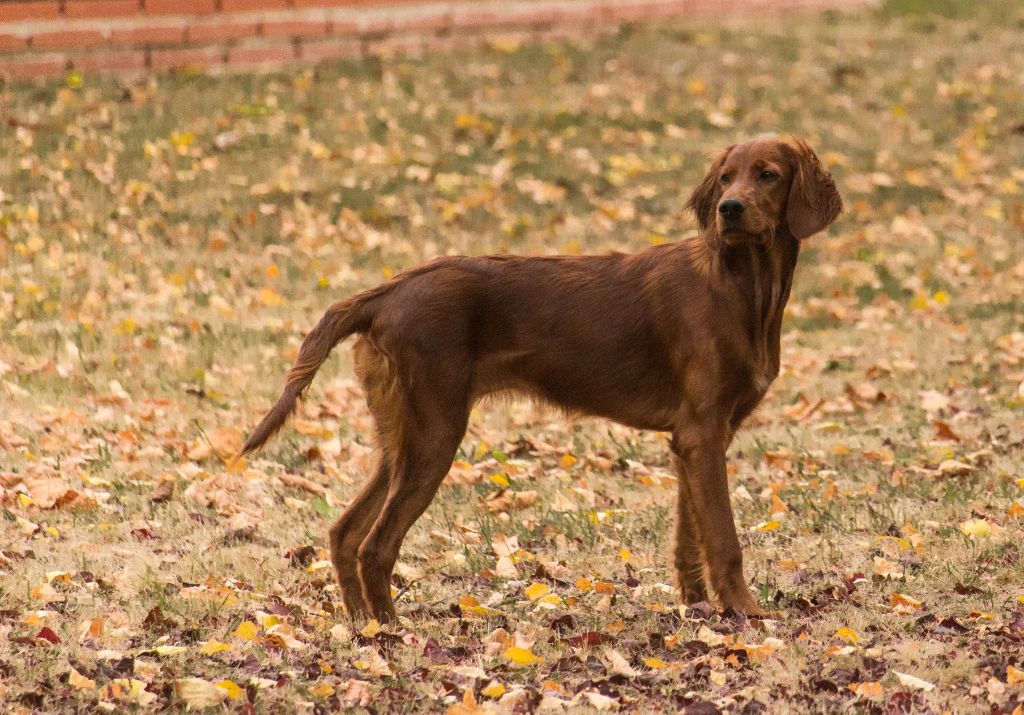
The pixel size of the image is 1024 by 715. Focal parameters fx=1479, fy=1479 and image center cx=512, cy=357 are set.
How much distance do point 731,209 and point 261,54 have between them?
9.43 metres

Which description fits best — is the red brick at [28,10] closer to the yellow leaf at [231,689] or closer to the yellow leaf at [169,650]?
the yellow leaf at [169,650]

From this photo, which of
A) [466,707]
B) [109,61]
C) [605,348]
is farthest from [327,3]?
[466,707]

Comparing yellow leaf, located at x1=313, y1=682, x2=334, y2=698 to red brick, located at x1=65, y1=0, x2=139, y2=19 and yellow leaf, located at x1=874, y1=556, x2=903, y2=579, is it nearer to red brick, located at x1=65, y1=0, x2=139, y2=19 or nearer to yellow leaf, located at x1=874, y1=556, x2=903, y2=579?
yellow leaf, located at x1=874, y1=556, x2=903, y2=579

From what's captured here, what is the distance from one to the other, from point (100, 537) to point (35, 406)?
188cm

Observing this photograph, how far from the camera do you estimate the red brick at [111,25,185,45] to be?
12.9 metres

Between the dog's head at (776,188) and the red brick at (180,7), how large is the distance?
8.75 meters

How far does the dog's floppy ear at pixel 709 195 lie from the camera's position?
5.36 m

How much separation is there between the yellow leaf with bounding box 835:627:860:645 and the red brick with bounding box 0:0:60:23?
968 centimetres

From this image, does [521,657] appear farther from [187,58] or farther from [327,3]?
[327,3]

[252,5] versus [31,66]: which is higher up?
[252,5]

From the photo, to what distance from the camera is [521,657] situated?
4719 mm

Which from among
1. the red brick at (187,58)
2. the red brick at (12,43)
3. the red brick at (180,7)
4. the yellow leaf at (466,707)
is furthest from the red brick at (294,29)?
the yellow leaf at (466,707)

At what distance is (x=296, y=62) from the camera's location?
13.9 meters

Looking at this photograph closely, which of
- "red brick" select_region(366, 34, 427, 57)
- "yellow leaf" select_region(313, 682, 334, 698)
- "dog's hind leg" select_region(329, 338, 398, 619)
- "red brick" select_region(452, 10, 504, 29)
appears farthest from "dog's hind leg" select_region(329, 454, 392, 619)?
"red brick" select_region(452, 10, 504, 29)
